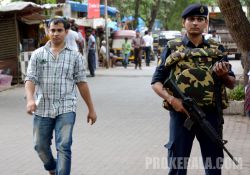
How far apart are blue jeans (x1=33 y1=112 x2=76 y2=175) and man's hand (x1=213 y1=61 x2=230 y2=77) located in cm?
165

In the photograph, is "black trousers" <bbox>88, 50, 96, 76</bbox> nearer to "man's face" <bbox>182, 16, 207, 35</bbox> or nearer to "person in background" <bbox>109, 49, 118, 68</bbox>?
"person in background" <bbox>109, 49, 118, 68</bbox>

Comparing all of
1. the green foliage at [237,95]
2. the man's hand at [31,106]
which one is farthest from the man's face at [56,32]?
the green foliage at [237,95]

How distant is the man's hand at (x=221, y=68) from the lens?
4523 millimetres

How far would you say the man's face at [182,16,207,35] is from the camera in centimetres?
478

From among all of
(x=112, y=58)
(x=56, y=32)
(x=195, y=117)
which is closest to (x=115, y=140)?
(x=56, y=32)

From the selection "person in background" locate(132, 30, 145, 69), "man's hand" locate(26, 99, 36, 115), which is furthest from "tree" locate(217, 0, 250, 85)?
"person in background" locate(132, 30, 145, 69)

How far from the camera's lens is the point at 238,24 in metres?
11.6

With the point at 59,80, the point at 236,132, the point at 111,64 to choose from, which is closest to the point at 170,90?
the point at 59,80

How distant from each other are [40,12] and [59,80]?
541 inches

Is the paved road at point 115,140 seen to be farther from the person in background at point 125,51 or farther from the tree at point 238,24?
the person in background at point 125,51

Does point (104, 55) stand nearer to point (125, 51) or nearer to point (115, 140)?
point (125, 51)

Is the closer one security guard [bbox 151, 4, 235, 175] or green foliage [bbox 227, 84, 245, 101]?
security guard [bbox 151, 4, 235, 175]

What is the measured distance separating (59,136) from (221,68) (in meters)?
1.81

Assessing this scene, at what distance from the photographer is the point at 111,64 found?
28516 mm
